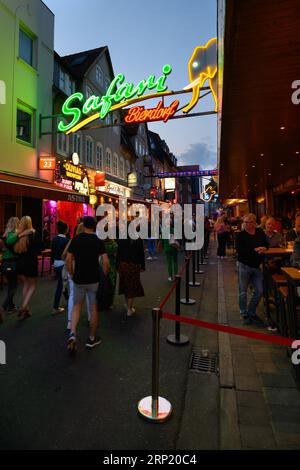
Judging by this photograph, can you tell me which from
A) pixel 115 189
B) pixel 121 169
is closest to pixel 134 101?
pixel 115 189

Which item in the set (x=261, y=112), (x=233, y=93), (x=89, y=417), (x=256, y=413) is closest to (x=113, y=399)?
(x=89, y=417)

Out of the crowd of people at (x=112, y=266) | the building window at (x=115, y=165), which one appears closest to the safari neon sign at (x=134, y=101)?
the building window at (x=115, y=165)

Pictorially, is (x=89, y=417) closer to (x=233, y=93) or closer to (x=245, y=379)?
(x=245, y=379)

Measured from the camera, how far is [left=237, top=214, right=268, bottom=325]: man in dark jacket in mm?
5332

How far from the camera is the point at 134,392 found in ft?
10.6

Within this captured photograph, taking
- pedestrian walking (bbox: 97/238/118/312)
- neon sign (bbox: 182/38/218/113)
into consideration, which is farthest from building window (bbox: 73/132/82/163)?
pedestrian walking (bbox: 97/238/118/312)

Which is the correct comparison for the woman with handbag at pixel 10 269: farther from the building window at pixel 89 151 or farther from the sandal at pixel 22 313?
the building window at pixel 89 151

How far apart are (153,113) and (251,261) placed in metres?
12.1

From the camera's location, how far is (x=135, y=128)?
1248 inches

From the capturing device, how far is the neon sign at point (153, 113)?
14.8m

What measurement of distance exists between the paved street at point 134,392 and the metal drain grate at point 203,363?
10 cm

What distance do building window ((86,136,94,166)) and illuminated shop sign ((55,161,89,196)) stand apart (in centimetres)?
282

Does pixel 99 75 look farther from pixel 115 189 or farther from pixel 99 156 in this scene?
pixel 115 189

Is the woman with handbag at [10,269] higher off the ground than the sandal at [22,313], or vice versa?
the woman with handbag at [10,269]
